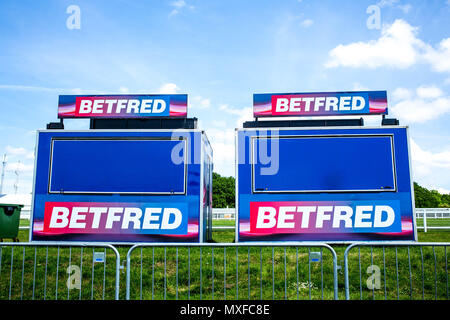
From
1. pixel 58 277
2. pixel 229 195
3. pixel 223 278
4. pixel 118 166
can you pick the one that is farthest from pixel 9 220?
pixel 229 195

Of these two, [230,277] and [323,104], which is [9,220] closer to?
[230,277]

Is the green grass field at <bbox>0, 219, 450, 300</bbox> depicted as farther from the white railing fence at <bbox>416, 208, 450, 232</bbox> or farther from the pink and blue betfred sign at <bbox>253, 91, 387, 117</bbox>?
the white railing fence at <bbox>416, 208, 450, 232</bbox>

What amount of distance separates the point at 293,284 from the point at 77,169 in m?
6.86

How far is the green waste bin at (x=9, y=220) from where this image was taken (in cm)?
1125

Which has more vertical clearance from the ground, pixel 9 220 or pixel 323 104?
pixel 323 104

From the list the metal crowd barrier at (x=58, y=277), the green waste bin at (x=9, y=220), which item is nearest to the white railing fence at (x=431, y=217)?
the metal crowd barrier at (x=58, y=277)

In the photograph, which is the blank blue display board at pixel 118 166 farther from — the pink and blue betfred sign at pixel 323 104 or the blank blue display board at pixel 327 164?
the pink and blue betfred sign at pixel 323 104

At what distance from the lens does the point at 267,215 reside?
30.4 feet

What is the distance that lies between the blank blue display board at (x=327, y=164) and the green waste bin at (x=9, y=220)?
873 cm

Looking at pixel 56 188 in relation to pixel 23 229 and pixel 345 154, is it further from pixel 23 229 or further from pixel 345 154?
pixel 23 229

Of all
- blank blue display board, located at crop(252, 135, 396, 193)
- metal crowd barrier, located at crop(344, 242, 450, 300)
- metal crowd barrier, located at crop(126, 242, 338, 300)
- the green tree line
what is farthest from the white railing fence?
the green tree line

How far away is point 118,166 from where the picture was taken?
9547 mm

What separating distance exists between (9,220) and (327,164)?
1094cm

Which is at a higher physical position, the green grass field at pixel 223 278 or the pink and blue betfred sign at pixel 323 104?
the pink and blue betfred sign at pixel 323 104
